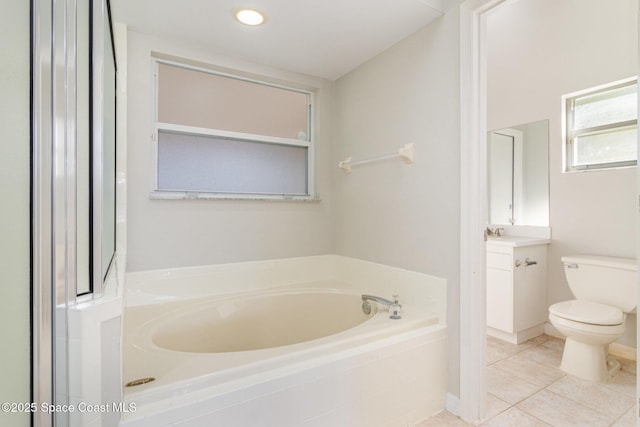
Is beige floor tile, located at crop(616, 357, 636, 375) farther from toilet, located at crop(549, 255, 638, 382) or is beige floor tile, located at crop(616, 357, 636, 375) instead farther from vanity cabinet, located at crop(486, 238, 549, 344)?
vanity cabinet, located at crop(486, 238, 549, 344)

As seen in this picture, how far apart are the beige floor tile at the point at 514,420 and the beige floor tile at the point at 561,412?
4cm

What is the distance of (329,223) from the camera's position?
8.38ft

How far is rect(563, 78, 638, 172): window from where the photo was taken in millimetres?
2184

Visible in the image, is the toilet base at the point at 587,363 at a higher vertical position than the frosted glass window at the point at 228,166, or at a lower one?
lower

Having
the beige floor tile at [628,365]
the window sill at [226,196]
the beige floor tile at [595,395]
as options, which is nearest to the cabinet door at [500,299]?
the beige floor tile at [595,395]

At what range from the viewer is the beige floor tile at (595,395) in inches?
63.2

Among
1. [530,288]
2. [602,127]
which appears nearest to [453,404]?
[530,288]

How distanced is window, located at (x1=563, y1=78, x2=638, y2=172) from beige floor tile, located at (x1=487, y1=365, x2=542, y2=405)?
167 cm

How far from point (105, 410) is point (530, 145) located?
3.25 m

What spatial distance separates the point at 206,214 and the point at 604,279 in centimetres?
271

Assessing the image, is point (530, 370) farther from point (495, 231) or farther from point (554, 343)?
point (495, 231)

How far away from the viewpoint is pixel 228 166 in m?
2.17

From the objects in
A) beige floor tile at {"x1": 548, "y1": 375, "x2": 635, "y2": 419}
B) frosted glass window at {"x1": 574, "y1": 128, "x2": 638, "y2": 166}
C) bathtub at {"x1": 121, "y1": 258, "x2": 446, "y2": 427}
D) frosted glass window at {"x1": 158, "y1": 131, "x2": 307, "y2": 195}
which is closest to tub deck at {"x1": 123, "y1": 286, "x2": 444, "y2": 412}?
bathtub at {"x1": 121, "y1": 258, "x2": 446, "y2": 427}
